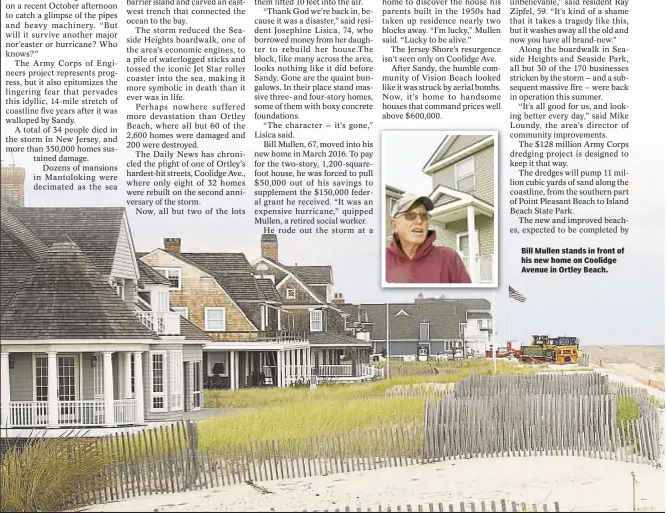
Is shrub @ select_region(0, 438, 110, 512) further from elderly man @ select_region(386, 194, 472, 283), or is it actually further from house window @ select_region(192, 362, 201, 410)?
elderly man @ select_region(386, 194, 472, 283)

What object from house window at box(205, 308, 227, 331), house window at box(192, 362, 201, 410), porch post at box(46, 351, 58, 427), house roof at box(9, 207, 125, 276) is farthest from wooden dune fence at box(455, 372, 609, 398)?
porch post at box(46, 351, 58, 427)

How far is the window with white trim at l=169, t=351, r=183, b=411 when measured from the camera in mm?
13852

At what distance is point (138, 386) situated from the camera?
540 inches

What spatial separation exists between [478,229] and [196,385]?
4.00 m

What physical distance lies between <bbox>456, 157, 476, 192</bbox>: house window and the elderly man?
44 cm

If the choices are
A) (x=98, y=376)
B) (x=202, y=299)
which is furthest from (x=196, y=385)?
(x=98, y=376)

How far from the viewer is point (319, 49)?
13.6 metres

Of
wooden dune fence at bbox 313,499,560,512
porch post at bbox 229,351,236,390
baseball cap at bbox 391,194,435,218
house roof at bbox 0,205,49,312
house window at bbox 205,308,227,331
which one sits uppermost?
baseball cap at bbox 391,194,435,218

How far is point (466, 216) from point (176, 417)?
4.33 m

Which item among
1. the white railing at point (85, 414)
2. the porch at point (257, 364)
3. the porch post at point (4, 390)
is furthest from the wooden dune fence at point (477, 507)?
the porch post at point (4, 390)

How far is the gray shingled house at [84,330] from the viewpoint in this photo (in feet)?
44.5

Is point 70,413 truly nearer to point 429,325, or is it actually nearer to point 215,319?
point 215,319

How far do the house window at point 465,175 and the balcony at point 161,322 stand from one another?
3.88m

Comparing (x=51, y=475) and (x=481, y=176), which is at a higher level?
(x=481, y=176)
